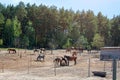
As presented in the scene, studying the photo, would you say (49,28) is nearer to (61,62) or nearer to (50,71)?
(61,62)

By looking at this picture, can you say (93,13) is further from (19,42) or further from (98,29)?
(19,42)

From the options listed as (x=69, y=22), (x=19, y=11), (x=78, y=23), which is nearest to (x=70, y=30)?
(x=69, y=22)

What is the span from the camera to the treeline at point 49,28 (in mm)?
92363

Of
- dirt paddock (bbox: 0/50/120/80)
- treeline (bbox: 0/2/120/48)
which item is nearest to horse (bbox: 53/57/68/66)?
dirt paddock (bbox: 0/50/120/80)

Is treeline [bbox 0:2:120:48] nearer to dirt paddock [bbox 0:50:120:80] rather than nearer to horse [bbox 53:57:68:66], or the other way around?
horse [bbox 53:57:68:66]

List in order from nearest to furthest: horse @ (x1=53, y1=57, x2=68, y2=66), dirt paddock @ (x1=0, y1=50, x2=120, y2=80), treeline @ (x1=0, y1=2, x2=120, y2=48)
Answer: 1. dirt paddock @ (x1=0, y1=50, x2=120, y2=80)
2. horse @ (x1=53, y1=57, x2=68, y2=66)
3. treeline @ (x1=0, y1=2, x2=120, y2=48)

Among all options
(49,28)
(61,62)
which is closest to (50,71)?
(61,62)

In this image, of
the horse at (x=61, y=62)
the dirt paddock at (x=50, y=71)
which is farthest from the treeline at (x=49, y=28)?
the dirt paddock at (x=50, y=71)

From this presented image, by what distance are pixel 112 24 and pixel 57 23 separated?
972 inches

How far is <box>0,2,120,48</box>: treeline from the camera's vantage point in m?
92.4

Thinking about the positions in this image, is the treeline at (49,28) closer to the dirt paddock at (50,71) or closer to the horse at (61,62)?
the horse at (61,62)

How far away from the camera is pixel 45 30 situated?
100375 millimetres

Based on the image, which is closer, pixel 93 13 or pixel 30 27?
pixel 30 27

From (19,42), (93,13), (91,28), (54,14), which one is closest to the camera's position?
(19,42)
